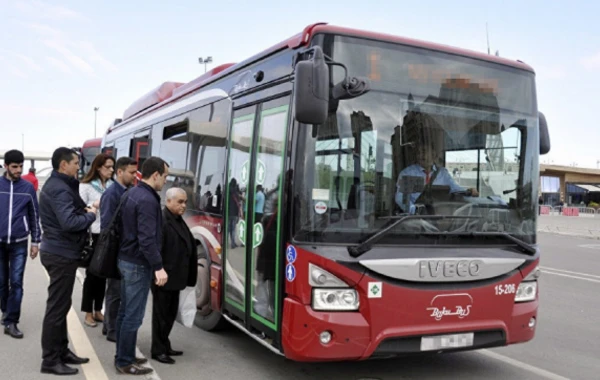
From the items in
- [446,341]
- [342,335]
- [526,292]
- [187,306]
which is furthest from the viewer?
[187,306]

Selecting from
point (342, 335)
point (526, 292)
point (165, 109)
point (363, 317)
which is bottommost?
point (342, 335)

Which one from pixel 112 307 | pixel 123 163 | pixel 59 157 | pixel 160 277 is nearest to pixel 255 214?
pixel 160 277

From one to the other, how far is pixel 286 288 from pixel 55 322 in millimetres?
2138

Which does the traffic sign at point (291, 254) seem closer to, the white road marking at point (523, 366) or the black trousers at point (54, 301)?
the black trousers at point (54, 301)

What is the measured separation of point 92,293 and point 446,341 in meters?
4.22

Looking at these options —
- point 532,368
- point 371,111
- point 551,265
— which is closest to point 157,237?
point 371,111

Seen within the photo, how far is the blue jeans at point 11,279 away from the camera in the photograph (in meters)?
6.12

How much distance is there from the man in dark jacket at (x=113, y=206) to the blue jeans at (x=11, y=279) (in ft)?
3.18

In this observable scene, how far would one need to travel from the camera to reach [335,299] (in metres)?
4.12

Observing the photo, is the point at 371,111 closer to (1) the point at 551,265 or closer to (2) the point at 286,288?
(2) the point at 286,288

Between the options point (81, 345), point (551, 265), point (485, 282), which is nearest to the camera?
point (485, 282)

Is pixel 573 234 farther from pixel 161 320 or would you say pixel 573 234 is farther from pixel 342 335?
pixel 342 335

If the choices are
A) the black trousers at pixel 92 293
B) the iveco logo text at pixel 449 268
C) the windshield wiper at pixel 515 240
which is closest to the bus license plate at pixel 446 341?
the iveco logo text at pixel 449 268

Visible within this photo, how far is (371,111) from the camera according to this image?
14.4 ft
